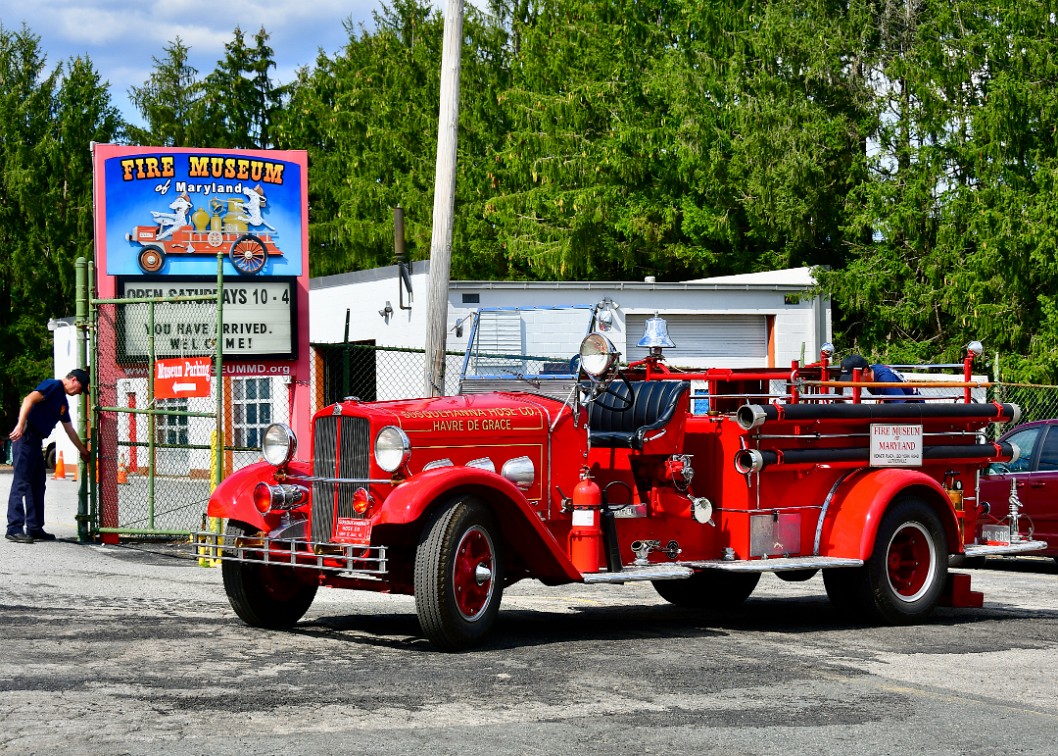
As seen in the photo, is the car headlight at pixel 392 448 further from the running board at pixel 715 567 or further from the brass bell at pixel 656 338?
the brass bell at pixel 656 338

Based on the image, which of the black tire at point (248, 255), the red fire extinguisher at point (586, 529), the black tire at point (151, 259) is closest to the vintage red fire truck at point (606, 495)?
the red fire extinguisher at point (586, 529)

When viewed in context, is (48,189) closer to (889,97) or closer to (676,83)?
(676,83)

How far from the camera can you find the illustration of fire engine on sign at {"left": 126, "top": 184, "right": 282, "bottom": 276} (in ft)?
54.5

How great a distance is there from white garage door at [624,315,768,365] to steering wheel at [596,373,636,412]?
16.4 meters

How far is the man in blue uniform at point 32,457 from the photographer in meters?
14.6

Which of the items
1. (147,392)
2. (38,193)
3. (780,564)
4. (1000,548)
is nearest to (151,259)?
(147,392)

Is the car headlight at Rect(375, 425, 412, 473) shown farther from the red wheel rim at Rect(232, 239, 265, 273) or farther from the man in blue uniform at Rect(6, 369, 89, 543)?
the red wheel rim at Rect(232, 239, 265, 273)

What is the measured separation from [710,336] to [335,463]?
19278 millimetres

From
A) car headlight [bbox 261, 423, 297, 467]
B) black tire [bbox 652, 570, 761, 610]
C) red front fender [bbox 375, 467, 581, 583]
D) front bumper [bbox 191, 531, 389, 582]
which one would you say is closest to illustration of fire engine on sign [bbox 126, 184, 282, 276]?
black tire [bbox 652, 570, 761, 610]

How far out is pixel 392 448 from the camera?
8.53 metres

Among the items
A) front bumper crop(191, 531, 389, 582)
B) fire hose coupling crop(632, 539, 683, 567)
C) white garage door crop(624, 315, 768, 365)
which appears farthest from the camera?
white garage door crop(624, 315, 768, 365)

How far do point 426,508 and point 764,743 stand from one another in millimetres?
2745

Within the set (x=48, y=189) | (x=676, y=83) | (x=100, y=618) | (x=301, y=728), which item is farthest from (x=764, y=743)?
(x=48, y=189)

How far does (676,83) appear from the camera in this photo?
109ft
